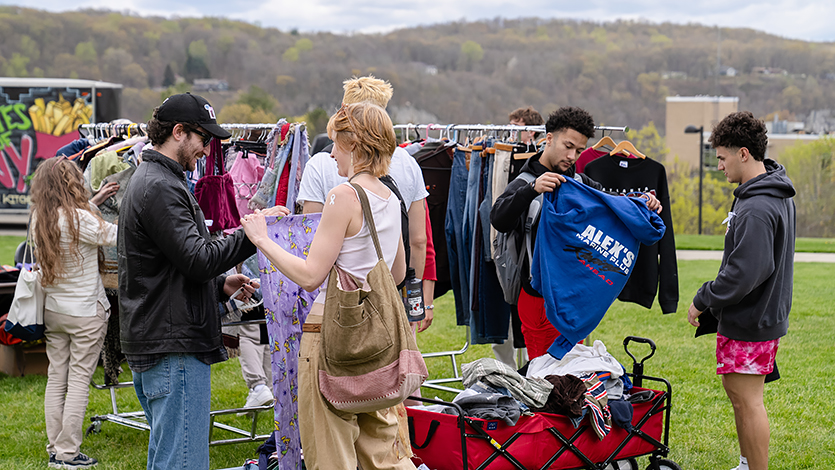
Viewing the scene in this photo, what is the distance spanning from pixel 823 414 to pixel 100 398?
5.49 m

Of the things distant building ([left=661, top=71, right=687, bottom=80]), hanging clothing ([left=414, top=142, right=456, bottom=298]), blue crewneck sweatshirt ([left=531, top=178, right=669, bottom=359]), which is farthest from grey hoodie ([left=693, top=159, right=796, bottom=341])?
distant building ([left=661, top=71, right=687, bottom=80])

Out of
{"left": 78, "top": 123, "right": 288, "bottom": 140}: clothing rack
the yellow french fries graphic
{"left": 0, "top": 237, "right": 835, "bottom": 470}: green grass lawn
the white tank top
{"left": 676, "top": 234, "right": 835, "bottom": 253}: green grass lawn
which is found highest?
the yellow french fries graphic

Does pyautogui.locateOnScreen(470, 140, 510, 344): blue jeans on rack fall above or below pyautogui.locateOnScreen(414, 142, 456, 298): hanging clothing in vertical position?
below

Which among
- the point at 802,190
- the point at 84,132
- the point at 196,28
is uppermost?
the point at 196,28

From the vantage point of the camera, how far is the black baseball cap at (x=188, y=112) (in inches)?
116

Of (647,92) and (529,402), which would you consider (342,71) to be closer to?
(647,92)

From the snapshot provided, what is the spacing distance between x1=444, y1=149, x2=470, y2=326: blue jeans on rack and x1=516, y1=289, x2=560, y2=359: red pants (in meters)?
0.94

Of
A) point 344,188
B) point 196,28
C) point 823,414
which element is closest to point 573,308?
point 344,188

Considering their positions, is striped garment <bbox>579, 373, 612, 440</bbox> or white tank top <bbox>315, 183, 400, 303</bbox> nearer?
white tank top <bbox>315, 183, 400, 303</bbox>

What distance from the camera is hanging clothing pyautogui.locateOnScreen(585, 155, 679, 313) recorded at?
4551 mm

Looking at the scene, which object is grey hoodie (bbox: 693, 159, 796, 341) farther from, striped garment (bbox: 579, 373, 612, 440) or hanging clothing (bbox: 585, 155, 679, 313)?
hanging clothing (bbox: 585, 155, 679, 313)

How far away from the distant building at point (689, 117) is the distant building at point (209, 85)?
4190 centimetres

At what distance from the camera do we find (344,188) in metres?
2.59

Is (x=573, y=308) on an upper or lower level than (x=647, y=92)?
lower
